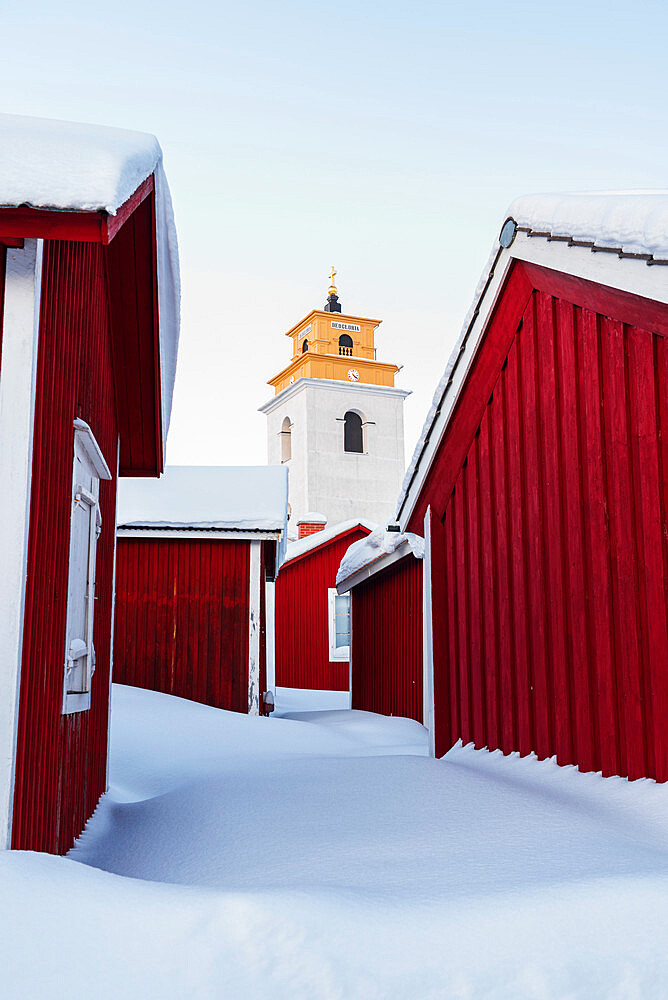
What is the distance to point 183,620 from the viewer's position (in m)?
12.3

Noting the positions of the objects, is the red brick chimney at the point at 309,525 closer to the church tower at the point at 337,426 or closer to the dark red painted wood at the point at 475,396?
the church tower at the point at 337,426

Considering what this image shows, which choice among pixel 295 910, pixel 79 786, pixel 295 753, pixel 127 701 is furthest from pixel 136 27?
pixel 295 910

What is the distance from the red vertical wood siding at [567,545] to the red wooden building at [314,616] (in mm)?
13382

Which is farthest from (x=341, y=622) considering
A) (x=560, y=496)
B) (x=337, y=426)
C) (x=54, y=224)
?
(x=337, y=426)

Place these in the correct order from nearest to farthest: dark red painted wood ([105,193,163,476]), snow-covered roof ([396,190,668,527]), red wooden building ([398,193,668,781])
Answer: snow-covered roof ([396,190,668,527]) < red wooden building ([398,193,668,781]) < dark red painted wood ([105,193,163,476])

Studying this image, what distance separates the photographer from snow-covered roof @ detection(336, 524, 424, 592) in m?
11.4

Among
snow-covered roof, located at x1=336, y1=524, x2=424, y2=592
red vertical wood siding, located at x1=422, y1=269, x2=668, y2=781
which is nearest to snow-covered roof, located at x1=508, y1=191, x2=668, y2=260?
red vertical wood siding, located at x1=422, y1=269, x2=668, y2=781

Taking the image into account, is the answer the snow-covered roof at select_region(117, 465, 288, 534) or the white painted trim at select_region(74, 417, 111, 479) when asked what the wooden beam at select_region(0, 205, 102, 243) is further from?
the snow-covered roof at select_region(117, 465, 288, 534)

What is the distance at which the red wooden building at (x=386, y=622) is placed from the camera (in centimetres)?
1210

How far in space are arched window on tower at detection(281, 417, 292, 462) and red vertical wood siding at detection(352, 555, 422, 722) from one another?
24988 mm

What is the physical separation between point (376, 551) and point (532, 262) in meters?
8.01

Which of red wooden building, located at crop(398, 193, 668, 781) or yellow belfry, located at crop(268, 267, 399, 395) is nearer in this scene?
red wooden building, located at crop(398, 193, 668, 781)

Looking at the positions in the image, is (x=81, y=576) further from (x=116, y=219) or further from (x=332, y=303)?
(x=332, y=303)

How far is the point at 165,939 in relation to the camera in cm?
264
